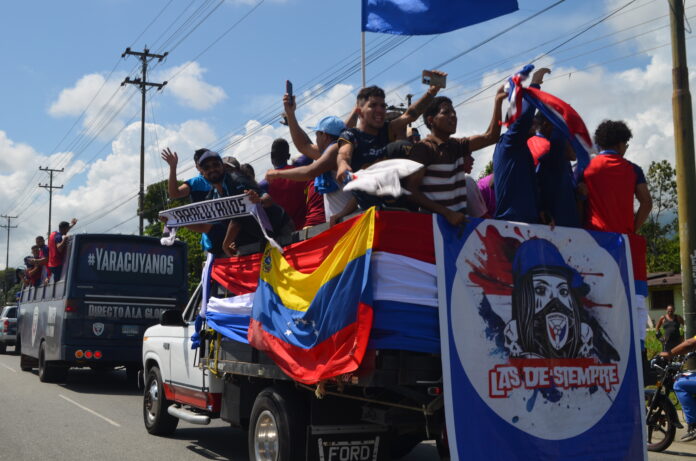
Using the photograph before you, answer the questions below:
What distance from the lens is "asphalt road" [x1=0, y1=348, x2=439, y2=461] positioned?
7.64m

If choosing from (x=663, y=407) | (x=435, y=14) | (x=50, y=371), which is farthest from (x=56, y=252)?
(x=663, y=407)

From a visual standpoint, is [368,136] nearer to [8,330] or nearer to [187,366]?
[187,366]

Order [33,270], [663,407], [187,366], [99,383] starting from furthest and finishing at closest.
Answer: [33,270], [99,383], [663,407], [187,366]

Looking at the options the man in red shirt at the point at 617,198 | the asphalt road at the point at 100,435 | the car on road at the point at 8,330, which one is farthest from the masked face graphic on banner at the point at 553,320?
the car on road at the point at 8,330

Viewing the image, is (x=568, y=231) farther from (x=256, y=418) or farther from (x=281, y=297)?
(x=256, y=418)

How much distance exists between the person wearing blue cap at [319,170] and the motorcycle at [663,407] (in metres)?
4.60

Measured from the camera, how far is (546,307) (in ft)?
15.9

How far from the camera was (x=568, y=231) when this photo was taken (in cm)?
511

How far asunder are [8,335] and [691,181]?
23.0m

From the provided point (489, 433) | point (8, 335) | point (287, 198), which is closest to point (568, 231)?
point (489, 433)

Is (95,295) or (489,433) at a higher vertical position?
(95,295)

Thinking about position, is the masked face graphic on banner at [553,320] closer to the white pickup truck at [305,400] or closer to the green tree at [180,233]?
the white pickup truck at [305,400]

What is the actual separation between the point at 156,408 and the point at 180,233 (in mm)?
26027

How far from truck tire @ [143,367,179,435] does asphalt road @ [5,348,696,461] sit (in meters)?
0.12
